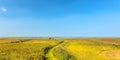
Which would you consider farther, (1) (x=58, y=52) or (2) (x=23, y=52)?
(1) (x=58, y=52)

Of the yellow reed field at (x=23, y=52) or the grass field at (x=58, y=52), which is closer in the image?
the yellow reed field at (x=23, y=52)

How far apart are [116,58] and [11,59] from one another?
16976mm

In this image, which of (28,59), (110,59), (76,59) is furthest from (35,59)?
(110,59)

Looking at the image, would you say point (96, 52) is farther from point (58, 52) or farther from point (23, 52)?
point (23, 52)

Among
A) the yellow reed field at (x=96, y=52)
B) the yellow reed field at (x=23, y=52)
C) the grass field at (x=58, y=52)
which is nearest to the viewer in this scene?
the yellow reed field at (x=23, y=52)

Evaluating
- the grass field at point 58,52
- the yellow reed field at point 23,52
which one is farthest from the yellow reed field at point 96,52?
the yellow reed field at point 23,52

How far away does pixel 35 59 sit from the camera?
3381cm

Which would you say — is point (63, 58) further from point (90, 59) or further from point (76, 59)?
point (90, 59)

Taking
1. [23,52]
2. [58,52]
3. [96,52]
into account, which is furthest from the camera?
[96,52]

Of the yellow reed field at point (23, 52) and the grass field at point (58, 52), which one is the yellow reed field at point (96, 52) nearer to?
the grass field at point (58, 52)

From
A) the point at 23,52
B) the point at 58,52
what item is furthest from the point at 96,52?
the point at 23,52

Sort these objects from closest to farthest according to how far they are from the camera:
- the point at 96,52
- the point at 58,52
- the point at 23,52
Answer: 1. the point at 23,52
2. the point at 58,52
3. the point at 96,52

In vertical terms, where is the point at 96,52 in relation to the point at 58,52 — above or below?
below

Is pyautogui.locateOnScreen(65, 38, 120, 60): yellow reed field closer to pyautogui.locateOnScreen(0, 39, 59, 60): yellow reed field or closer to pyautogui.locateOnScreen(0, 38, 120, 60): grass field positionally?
pyautogui.locateOnScreen(0, 38, 120, 60): grass field
